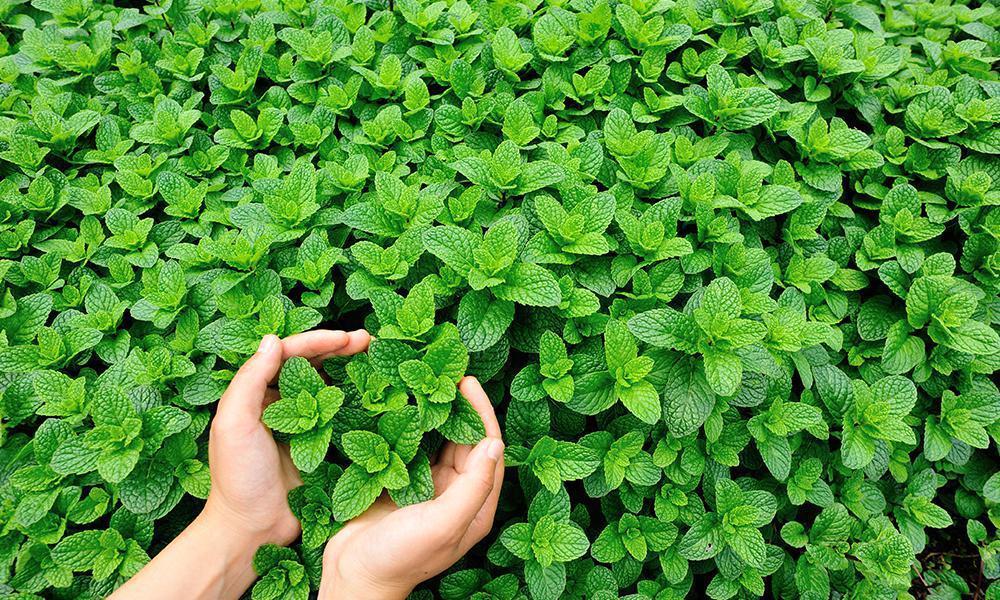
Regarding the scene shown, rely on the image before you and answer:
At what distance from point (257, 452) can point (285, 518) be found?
1.00 feet

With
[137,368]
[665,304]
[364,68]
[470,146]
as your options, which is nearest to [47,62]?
[364,68]

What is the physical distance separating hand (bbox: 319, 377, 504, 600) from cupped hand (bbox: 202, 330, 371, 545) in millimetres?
241

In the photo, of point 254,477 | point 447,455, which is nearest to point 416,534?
point 447,455

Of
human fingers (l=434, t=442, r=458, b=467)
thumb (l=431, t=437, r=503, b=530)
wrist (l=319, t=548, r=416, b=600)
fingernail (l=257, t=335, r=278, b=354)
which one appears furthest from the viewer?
human fingers (l=434, t=442, r=458, b=467)

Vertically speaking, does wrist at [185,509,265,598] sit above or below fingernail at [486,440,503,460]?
below

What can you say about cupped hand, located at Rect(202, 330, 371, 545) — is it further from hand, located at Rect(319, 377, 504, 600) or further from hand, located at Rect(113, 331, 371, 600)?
hand, located at Rect(319, 377, 504, 600)

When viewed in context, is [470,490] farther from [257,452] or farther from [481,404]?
[257,452]

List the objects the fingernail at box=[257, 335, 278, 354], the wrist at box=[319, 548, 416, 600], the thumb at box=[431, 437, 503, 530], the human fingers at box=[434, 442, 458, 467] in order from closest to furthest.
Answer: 1. the thumb at box=[431, 437, 503, 530]
2. the wrist at box=[319, 548, 416, 600]
3. the fingernail at box=[257, 335, 278, 354]
4. the human fingers at box=[434, 442, 458, 467]

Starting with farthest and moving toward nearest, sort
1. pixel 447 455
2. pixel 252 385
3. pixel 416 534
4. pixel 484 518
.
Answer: pixel 447 455
pixel 484 518
pixel 252 385
pixel 416 534

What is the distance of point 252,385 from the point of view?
197 cm

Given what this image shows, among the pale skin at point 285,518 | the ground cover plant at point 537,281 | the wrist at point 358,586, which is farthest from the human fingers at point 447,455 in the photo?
the wrist at point 358,586

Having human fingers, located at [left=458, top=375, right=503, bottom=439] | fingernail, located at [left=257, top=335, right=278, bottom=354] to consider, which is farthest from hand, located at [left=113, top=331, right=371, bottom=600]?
human fingers, located at [left=458, top=375, right=503, bottom=439]

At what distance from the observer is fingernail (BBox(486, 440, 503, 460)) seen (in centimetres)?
189

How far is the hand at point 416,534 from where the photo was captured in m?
1.81
